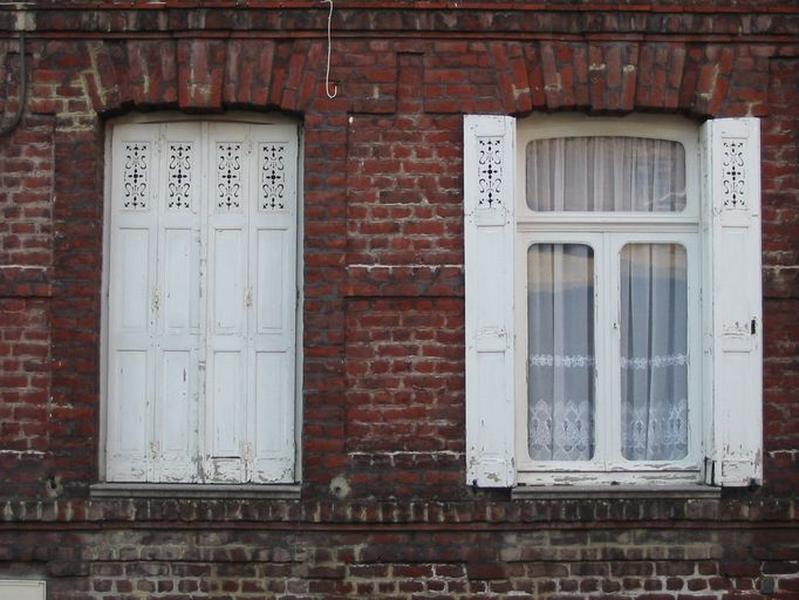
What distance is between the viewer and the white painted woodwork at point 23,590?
25.4 feet

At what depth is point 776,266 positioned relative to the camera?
25.8ft

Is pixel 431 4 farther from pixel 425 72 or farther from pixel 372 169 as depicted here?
pixel 372 169

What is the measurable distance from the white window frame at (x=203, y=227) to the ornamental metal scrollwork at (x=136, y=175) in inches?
3.9

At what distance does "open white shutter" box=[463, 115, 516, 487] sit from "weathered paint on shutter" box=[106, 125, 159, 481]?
6.50 ft

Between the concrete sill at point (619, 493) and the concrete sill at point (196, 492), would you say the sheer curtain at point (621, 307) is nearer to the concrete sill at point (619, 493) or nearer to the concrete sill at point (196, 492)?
the concrete sill at point (619, 493)

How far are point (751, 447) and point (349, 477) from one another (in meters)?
2.45

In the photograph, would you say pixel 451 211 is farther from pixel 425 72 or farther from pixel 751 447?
pixel 751 447

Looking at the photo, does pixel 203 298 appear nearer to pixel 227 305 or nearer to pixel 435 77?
pixel 227 305

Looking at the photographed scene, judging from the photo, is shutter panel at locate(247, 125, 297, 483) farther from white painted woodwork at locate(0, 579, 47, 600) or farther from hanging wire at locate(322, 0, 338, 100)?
white painted woodwork at locate(0, 579, 47, 600)

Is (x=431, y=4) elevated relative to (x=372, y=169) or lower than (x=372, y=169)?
elevated

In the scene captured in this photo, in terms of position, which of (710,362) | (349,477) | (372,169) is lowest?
(349,477)

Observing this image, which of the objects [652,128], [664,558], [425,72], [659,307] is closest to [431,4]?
[425,72]

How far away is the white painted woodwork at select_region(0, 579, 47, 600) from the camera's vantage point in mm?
7738

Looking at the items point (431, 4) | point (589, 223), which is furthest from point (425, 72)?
point (589, 223)
